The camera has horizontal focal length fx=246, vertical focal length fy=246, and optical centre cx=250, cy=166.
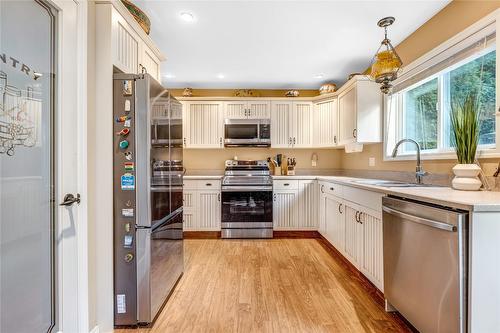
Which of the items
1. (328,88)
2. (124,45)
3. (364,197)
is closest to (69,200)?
(124,45)

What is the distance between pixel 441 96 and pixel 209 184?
3005 millimetres

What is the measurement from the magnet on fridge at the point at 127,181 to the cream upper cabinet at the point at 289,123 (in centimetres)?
282

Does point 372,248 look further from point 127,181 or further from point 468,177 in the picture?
point 127,181

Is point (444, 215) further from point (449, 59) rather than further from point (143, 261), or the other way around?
point (143, 261)

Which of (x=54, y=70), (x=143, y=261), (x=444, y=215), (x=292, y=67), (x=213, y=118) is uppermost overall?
(x=292, y=67)

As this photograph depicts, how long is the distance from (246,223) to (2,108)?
3.09 m

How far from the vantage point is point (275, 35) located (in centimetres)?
260

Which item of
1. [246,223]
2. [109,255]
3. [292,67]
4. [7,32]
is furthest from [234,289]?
[292,67]

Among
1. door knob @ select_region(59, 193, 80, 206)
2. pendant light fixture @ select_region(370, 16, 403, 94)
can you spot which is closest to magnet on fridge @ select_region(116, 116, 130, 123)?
door knob @ select_region(59, 193, 80, 206)

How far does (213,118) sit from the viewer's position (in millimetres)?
4137

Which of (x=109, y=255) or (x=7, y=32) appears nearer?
(x=7, y=32)

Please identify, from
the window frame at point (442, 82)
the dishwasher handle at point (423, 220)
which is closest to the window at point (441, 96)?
the window frame at point (442, 82)

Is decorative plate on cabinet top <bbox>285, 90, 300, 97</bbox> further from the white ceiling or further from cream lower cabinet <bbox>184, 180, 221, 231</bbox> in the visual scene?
cream lower cabinet <bbox>184, 180, 221, 231</bbox>

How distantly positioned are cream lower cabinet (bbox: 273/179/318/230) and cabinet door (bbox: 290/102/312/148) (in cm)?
74
